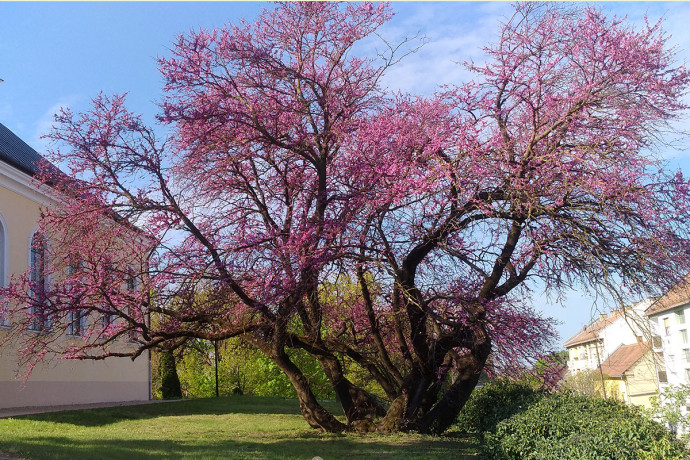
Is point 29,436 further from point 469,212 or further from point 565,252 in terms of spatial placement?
point 565,252

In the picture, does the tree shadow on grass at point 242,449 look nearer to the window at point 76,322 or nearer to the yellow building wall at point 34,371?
the window at point 76,322

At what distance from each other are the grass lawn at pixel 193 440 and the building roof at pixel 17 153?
25.0 ft

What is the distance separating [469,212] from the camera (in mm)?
12273

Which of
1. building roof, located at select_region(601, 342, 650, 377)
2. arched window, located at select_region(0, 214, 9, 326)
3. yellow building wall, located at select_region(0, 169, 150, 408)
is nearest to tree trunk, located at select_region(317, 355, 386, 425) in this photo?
yellow building wall, located at select_region(0, 169, 150, 408)

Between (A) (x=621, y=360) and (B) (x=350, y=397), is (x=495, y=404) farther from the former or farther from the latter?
(A) (x=621, y=360)

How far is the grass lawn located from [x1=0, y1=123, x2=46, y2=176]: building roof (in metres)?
7.61

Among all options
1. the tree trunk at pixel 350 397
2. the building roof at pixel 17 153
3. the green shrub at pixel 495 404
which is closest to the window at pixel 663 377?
the green shrub at pixel 495 404

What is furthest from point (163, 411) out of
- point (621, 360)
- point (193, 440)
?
point (621, 360)

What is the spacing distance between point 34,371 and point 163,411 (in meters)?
4.31

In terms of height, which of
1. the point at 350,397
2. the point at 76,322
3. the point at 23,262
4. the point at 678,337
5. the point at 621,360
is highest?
the point at 23,262

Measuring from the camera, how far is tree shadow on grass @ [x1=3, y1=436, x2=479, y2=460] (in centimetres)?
994

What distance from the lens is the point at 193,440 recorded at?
41.5 ft

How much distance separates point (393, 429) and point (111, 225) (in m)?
7.41

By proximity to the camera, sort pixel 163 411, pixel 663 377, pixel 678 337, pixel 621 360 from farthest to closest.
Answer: pixel 621 360 → pixel 663 377 → pixel 678 337 → pixel 163 411
